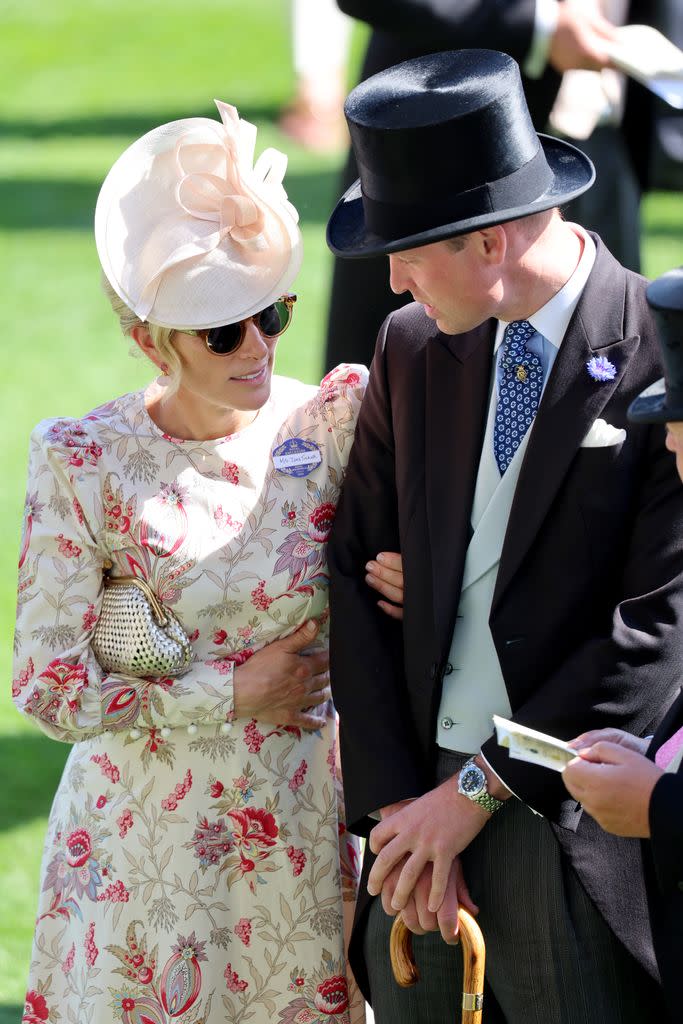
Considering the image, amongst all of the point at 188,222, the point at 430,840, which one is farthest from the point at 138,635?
the point at 188,222

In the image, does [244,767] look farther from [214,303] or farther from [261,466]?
[214,303]

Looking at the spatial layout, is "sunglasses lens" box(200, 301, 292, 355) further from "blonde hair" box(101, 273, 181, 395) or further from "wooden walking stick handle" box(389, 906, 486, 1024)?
"wooden walking stick handle" box(389, 906, 486, 1024)

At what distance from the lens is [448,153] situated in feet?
9.07

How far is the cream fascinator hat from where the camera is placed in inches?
120

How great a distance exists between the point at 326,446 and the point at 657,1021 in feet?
4.38

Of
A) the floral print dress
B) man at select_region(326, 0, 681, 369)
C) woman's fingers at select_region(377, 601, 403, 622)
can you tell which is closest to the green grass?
the floral print dress

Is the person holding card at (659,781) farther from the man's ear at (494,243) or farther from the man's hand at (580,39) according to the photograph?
the man's hand at (580,39)

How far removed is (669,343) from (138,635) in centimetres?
127

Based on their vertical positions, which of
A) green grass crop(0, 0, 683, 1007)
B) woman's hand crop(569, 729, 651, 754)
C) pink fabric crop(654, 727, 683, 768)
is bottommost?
green grass crop(0, 0, 683, 1007)

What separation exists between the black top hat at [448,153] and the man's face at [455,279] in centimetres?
5

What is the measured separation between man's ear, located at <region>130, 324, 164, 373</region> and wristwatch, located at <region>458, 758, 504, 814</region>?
1.05 meters

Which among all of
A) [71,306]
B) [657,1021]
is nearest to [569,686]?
[657,1021]

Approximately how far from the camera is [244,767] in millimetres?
Answer: 3236

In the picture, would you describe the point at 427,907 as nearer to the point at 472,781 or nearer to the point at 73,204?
the point at 472,781
